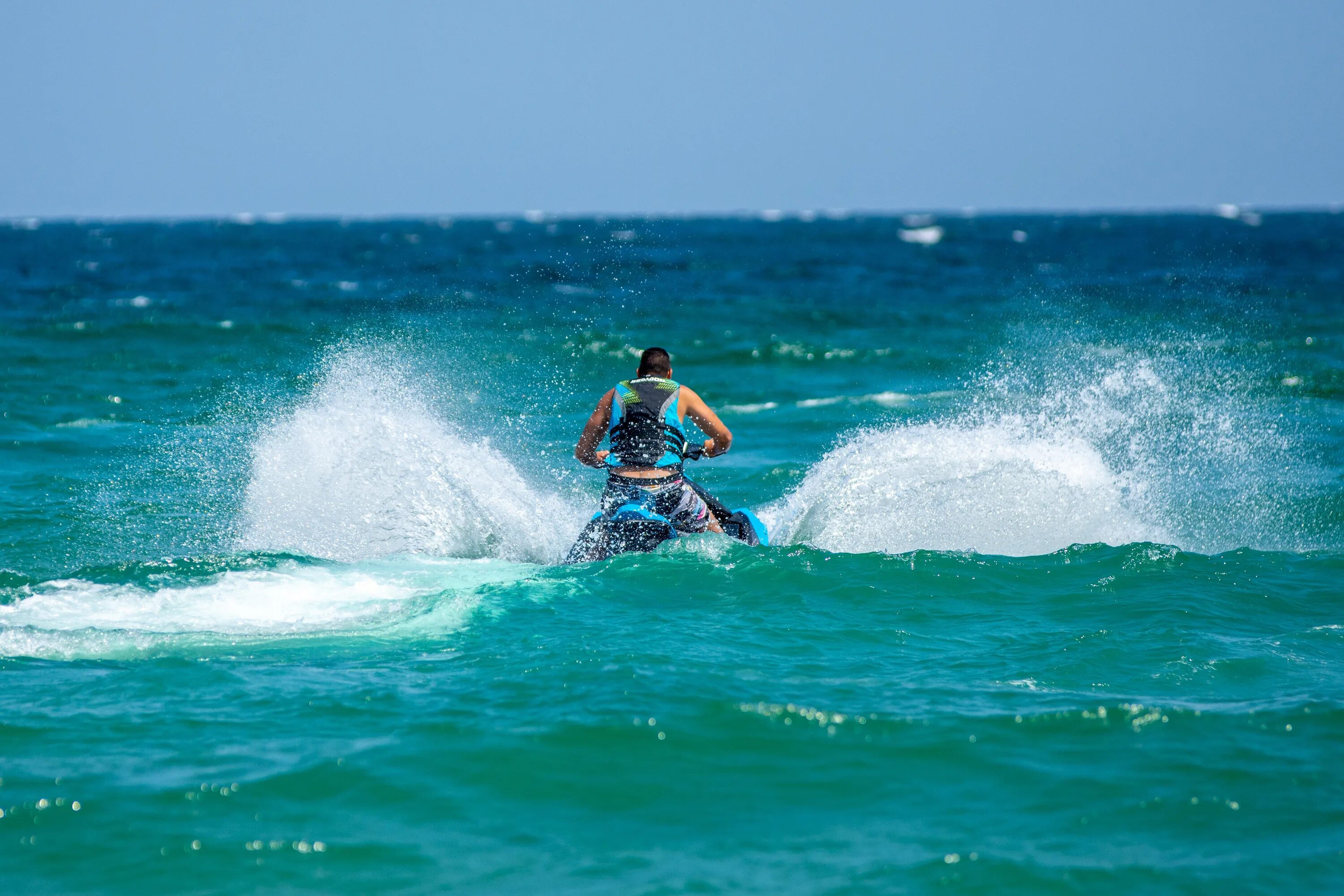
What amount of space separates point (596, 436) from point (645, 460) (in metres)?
0.42

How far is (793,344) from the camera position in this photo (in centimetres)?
2703

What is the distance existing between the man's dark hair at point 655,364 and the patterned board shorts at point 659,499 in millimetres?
727

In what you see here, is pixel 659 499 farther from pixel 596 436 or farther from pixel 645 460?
pixel 596 436

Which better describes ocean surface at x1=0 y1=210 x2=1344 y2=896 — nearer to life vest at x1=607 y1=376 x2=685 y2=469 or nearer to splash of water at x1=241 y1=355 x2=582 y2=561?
splash of water at x1=241 y1=355 x2=582 y2=561

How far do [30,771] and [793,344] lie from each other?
22.2 meters

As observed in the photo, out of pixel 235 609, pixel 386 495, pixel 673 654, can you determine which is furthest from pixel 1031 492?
pixel 235 609

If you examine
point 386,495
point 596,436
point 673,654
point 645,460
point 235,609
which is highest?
point 596,436

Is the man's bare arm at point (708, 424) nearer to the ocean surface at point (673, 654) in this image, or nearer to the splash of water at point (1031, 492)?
the ocean surface at point (673, 654)

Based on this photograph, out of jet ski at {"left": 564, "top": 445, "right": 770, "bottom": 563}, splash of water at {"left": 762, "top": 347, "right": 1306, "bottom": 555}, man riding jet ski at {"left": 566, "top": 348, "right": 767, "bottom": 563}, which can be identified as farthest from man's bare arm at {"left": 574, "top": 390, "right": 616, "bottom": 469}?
splash of water at {"left": 762, "top": 347, "right": 1306, "bottom": 555}

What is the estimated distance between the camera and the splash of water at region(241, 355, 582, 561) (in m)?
10.2

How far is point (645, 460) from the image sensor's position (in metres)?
9.41

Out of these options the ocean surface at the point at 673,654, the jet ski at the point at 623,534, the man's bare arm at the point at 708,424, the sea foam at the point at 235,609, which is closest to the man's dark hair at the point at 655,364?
the man's bare arm at the point at 708,424

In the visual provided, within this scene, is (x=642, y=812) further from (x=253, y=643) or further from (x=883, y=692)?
(x=253, y=643)

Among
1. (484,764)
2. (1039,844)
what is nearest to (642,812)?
(484,764)
